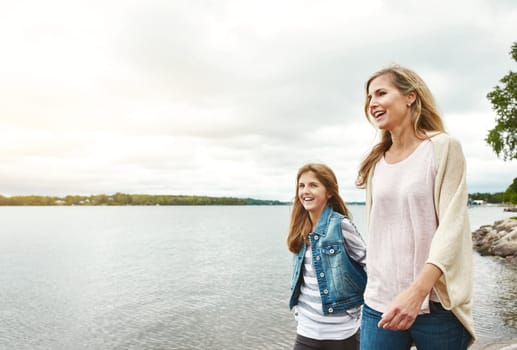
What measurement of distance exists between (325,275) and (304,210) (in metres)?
0.82

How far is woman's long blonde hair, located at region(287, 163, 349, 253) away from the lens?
4398 mm

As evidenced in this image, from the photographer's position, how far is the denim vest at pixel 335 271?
3932 millimetres

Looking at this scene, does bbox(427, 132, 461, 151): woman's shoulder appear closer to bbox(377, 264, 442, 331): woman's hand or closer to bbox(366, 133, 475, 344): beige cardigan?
bbox(366, 133, 475, 344): beige cardigan

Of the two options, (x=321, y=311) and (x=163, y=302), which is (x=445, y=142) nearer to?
(x=321, y=311)

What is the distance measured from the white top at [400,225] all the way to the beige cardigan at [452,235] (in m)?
0.06

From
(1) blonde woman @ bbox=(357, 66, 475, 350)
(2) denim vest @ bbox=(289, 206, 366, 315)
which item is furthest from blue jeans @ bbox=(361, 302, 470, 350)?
(2) denim vest @ bbox=(289, 206, 366, 315)

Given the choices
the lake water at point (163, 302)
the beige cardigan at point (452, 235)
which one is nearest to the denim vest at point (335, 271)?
the beige cardigan at point (452, 235)

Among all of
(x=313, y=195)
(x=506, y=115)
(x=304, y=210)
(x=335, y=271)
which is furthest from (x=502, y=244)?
(x=335, y=271)

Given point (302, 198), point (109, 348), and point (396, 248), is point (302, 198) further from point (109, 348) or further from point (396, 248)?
point (109, 348)

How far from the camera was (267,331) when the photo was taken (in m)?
13.5

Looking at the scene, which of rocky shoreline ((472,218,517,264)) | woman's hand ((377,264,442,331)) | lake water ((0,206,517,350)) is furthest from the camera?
rocky shoreline ((472,218,517,264))

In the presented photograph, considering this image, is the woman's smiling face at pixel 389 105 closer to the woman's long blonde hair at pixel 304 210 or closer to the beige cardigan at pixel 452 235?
the beige cardigan at pixel 452 235

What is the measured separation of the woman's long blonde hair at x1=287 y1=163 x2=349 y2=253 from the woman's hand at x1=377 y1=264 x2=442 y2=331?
7.38ft

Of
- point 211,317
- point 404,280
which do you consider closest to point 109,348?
point 211,317
